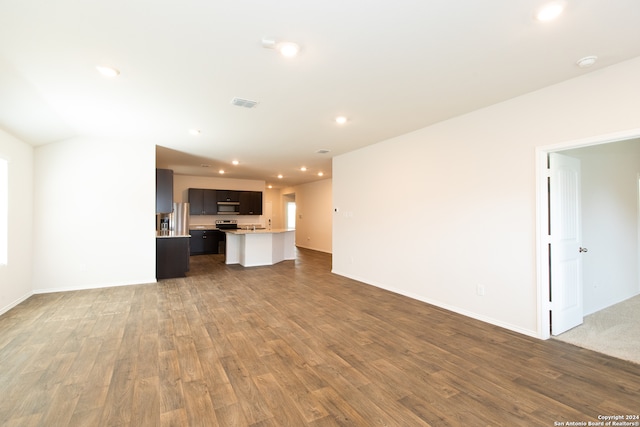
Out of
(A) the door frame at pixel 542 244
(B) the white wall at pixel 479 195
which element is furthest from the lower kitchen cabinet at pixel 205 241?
(A) the door frame at pixel 542 244

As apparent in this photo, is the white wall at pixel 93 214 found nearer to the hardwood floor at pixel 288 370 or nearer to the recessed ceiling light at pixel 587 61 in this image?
the hardwood floor at pixel 288 370

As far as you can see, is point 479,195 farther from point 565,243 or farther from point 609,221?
point 609,221

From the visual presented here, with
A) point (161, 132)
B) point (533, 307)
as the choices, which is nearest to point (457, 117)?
point (533, 307)

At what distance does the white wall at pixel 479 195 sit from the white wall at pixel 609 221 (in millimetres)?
870

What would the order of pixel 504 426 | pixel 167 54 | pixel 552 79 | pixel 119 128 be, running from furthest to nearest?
pixel 119 128 < pixel 552 79 < pixel 167 54 < pixel 504 426

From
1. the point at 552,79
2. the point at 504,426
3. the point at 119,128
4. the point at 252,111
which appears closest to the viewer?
the point at 504,426

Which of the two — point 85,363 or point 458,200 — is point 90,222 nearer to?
Result: point 85,363

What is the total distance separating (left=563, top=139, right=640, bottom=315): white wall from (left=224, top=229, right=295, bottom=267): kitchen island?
6.12 meters

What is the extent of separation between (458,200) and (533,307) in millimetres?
1506

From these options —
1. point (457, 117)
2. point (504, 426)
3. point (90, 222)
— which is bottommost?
point (504, 426)

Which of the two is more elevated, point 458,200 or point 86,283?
point 458,200

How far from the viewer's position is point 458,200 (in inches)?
158

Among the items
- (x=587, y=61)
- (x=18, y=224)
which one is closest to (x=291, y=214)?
(x=18, y=224)

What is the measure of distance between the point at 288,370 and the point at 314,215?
872 centimetres
